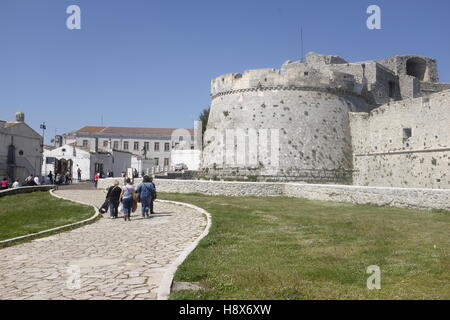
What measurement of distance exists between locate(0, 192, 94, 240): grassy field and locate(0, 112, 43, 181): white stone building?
21.0m

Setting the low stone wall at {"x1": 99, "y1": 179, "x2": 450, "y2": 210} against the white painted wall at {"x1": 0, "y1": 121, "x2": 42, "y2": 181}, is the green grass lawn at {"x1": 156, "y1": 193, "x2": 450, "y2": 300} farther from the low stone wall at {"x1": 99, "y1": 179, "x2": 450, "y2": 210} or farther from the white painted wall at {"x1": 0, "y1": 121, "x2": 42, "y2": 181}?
the white painted wall at {"x1": 0, "y1": 121, "x2": 42, "y2": 181}

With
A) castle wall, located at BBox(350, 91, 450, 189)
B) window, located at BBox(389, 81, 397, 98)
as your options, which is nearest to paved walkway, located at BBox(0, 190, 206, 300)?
castle wall, located at BBox(350, 91, 450, 189)

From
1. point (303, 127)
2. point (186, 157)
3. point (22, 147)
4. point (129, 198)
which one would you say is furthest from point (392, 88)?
point (22, 147)

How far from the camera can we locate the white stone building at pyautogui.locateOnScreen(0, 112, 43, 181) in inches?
1489

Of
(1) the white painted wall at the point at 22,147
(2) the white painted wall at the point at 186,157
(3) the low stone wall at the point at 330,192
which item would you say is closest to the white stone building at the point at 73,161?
(2) the white painted wall at the point at 186,157

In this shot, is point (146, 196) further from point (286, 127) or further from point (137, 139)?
point (137, 139)

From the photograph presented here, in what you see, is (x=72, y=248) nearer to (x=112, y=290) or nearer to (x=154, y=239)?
(x=154, y=239)

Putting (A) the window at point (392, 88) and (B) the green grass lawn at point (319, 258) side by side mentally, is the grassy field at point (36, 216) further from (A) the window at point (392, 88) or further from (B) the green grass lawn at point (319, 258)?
(A) the window at point (392, 88)

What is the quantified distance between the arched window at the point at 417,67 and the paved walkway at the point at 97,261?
108 feet

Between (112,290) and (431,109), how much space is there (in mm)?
21871

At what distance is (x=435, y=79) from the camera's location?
1447 inches

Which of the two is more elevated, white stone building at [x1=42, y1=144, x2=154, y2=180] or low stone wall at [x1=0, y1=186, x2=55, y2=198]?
white stone building at [x1=42, y1=144, x2=154, y2=180]

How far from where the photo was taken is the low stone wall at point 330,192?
586 inches

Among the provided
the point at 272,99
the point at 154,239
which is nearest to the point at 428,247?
the point at 154,239
